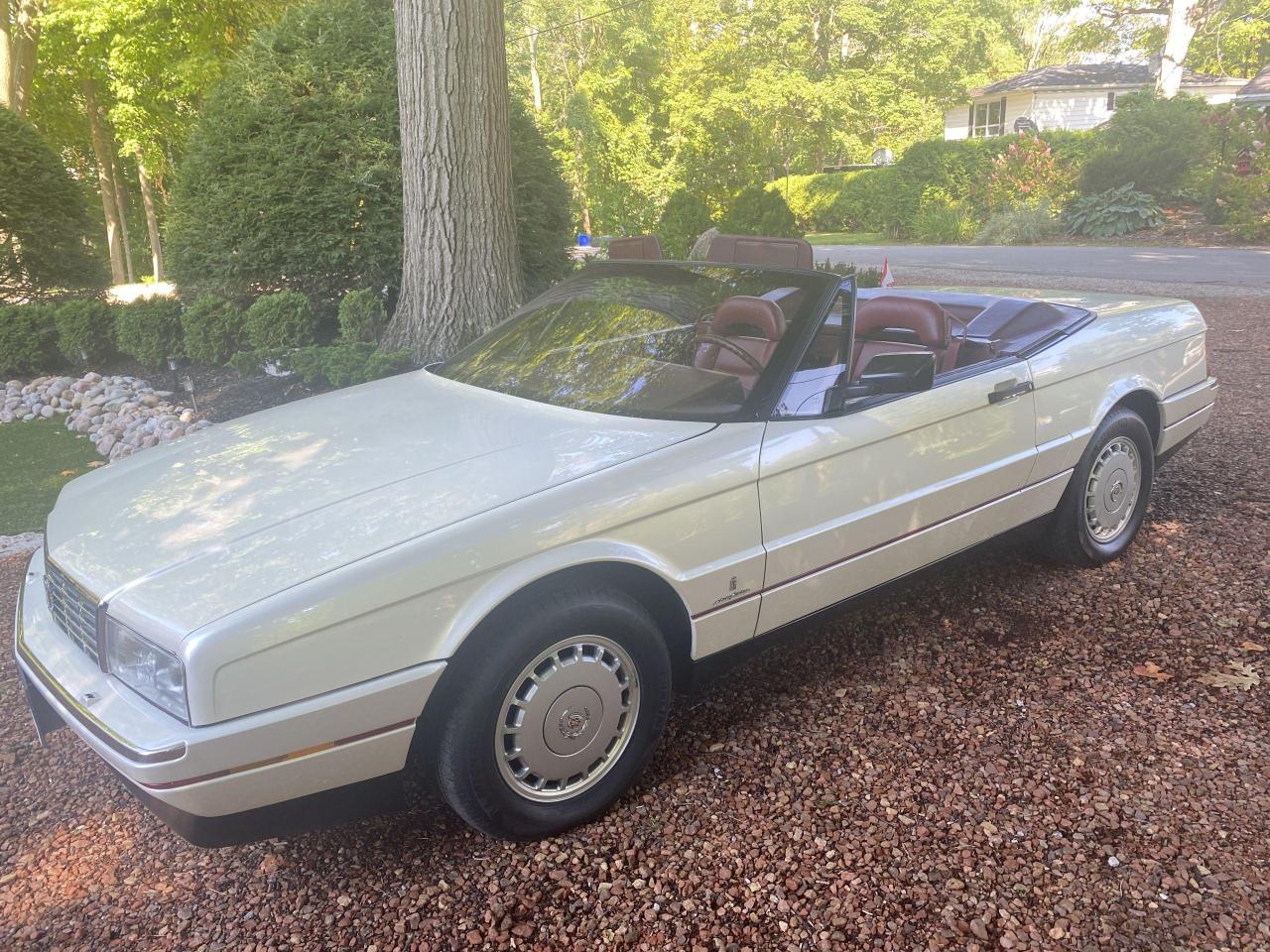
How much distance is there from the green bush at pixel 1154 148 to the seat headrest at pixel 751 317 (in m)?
22.4

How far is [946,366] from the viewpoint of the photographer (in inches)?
148

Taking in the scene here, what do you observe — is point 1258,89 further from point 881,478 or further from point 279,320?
point 881,478

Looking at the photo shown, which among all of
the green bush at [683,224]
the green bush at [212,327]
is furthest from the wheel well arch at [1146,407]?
the green bush at [683,224]

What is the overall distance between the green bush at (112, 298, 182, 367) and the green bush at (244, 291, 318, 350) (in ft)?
5.25

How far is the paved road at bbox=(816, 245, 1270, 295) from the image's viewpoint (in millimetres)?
13555

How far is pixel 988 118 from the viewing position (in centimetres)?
3891

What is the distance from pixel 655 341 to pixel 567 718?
1.40 metres

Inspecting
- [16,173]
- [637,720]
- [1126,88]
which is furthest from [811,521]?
[1126,88]

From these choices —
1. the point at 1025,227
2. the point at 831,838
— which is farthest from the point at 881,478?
the point at 1025,227

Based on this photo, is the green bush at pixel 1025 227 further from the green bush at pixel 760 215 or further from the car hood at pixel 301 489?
the car hood at pixel 301 489

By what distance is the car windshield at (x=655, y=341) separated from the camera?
3021 mm

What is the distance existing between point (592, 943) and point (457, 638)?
2.57 ft

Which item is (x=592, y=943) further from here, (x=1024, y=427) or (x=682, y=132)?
(x=682, y=132)

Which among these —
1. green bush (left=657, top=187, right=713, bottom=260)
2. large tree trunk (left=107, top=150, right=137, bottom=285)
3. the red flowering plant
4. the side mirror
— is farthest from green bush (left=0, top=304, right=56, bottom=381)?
the red flowering plant
